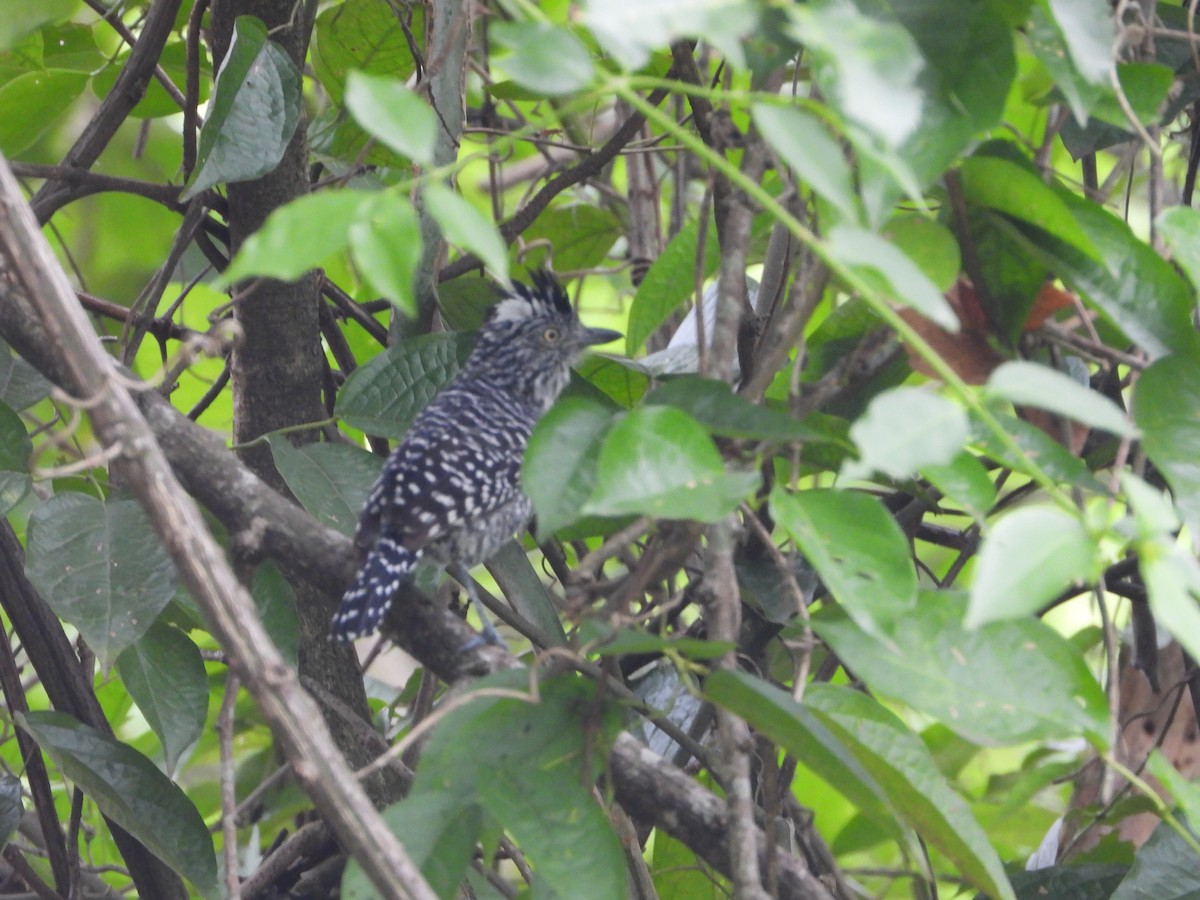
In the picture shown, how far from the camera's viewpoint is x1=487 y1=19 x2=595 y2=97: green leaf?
35.5 inches

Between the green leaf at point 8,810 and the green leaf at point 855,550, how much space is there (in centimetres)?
134

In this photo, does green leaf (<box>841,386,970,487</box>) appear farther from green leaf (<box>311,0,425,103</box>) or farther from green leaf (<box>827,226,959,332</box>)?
green leaf (<box>311,0,425,103</box>)

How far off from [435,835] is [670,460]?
0.43 m

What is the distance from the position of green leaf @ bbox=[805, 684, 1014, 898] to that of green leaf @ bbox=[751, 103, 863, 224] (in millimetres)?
543

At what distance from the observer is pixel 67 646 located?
1.94 meters

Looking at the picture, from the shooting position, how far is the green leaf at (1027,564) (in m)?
0.82

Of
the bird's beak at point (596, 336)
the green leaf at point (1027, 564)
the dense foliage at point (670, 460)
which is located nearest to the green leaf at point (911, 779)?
the dense foliage at point (670, 460)

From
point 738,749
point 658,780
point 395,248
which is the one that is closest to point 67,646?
point 658,780

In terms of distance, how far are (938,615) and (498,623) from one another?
1895 mm

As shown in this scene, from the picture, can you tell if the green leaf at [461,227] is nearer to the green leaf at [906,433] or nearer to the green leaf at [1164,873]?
the green leaf at [906,433]

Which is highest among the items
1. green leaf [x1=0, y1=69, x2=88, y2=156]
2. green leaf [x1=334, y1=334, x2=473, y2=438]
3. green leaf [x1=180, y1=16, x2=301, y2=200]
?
green leaf [x1=0, y1=69, x2=88, y2=156]

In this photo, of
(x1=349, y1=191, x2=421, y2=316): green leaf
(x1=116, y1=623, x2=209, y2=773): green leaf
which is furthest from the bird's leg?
(x1=349, y1=191, x2=421, y2=316): green leaf

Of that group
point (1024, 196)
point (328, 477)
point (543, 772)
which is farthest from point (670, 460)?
point (328, 477)

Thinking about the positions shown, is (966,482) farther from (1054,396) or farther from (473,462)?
(473,462)
